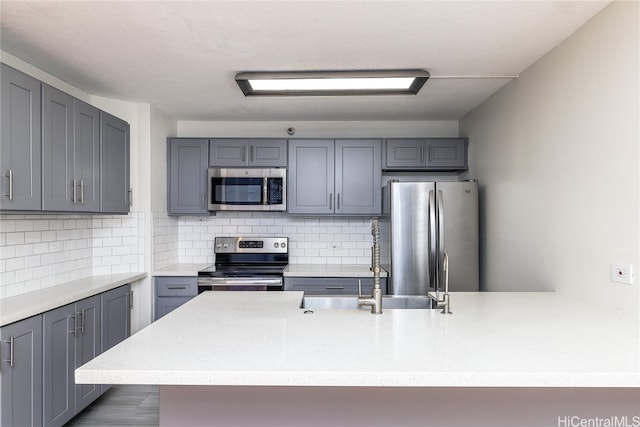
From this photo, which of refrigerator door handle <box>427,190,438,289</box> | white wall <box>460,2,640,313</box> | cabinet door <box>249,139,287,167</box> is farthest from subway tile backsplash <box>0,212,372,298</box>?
white wall <box>460,2,640,313</box>

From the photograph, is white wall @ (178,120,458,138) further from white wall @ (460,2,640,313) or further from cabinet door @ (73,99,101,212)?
cabinet door @ (73,99,101,212)

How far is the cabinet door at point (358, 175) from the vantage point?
3.93m

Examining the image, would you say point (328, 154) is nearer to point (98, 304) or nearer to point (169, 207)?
point (169, 207)

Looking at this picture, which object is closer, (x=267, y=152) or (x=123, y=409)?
(x=123, y=409)

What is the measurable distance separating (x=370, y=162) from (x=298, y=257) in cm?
127

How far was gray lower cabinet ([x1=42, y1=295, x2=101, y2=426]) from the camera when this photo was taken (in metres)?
2.29

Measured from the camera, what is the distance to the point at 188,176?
13.0 ft

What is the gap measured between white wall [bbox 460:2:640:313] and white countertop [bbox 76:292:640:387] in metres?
0.34

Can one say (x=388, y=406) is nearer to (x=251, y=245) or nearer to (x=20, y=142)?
(x=20, y=142)

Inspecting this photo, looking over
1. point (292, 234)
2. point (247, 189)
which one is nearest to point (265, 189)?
point (247, 189)

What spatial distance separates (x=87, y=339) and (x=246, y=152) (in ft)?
6.99

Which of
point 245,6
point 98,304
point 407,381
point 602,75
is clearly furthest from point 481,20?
point 98,304

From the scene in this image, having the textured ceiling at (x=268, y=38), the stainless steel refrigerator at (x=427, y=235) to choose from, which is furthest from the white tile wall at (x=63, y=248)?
the stainless steel refrigerator at (x=427, y=235)

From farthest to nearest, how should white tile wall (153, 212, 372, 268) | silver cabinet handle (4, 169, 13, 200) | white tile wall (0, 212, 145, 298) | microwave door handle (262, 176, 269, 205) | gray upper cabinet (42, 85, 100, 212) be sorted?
white tile wall (153, 212, 372, 268)
microwave door handle (262, 176, 269, 205)
white tile wall (0, 212, 145, 298)
gray upper cabinet (42, 85, 100, 212)
silver cabinet handle (4, 169, 13, 200)
